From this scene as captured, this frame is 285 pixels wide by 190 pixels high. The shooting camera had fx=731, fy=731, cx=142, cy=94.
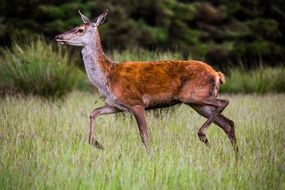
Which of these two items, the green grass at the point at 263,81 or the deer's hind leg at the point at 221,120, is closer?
the deer's hind leg at the point at 221,120

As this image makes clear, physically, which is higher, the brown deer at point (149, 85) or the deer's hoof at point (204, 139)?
the brown deer at point (149, 85)

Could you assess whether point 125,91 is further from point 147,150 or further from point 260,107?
point 260,107

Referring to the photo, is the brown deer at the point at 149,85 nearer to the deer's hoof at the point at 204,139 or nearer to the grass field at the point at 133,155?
the deer's hoof at the point at 204,139

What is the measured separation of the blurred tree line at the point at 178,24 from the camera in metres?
23.3

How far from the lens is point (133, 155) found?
7.15 m

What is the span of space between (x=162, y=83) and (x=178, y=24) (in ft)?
54.2

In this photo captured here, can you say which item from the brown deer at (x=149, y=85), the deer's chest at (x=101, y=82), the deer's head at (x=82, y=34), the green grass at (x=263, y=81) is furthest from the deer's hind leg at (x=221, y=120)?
the green grass at (x=263, y=81)

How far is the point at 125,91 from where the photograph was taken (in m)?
8.09

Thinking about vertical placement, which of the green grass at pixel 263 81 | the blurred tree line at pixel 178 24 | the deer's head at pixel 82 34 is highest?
the deer's head at pixel 82 34

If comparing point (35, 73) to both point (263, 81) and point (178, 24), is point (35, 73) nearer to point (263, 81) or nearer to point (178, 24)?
point (263, 81)

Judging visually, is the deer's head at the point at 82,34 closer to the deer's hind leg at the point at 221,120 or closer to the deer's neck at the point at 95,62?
the deer's neck at the point at 95,62

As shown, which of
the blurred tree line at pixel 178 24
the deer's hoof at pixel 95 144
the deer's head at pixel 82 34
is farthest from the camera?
the blurred tree line at pixel 178 24

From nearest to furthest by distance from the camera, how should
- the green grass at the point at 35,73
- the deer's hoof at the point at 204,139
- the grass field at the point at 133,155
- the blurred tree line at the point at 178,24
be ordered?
the grass field at the point at 133,155
the deer's hoof at the point at 204,139
the green grass at the point at 35,73
the blurred tree line at the point at 178,24

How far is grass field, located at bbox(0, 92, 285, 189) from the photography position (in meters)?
5.97
